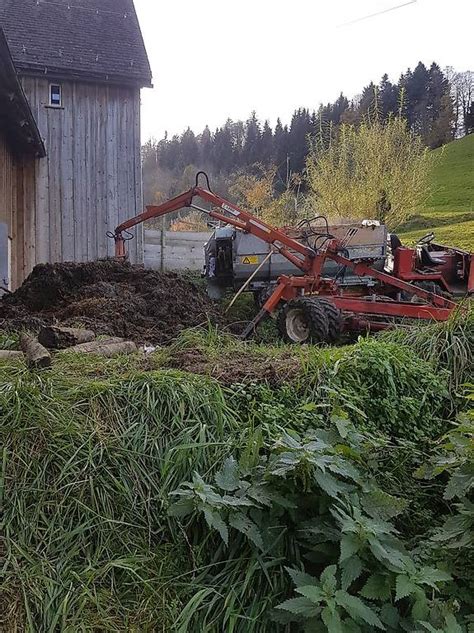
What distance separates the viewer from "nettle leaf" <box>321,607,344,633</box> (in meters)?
1.85

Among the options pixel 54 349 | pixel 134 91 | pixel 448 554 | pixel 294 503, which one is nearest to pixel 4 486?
pixel 294 503

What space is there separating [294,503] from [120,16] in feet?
41.8

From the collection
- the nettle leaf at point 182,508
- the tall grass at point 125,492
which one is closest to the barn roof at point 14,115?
the tall grass at point 125,492

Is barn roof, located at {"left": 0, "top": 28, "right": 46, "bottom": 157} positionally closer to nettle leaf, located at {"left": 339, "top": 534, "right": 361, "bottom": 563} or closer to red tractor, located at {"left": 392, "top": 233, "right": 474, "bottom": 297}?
nettle leaf, located at {"left": 339, "top": 534, "right": 361, "bottom": 563}

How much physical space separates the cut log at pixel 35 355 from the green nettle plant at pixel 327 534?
126 centimetres

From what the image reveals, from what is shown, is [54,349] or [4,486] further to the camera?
[54,349]

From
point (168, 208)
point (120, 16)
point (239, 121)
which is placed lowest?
point (168, 208)

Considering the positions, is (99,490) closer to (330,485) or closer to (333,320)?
(330,485)

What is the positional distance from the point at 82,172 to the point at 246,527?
10007 millimetres

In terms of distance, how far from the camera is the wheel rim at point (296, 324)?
586cm

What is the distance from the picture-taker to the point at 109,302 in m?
5.80

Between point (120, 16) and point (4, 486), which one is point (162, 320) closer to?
point (4, 486)

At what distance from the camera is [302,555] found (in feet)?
8.04

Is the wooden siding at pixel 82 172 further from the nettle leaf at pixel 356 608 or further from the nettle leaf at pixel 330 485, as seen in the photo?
the nettle leaf at pixel 356 608
